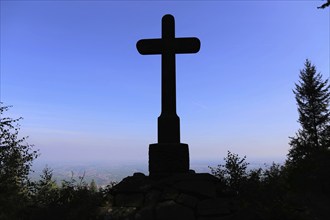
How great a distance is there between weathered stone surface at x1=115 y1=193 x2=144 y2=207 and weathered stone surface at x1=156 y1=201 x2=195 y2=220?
577 mm

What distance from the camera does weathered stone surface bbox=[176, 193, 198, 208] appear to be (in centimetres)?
556

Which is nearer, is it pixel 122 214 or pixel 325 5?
pixel 122 214

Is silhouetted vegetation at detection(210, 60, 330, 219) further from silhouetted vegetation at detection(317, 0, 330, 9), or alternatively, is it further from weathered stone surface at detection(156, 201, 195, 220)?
silhouetted vegetation at detection(317, 0, 330, 9)

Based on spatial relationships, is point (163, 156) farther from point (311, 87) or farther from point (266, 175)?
point (311, 87)

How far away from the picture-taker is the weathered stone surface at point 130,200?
5.89 metres

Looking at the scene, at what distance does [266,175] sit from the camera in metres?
7.16

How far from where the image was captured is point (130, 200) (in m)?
6.01

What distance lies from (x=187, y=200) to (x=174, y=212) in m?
0.36

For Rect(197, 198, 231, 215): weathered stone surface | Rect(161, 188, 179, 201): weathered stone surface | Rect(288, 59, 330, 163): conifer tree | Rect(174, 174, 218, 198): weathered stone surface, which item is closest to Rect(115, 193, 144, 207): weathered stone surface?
Rect(161, 188, 179, 201): weathered stone surface

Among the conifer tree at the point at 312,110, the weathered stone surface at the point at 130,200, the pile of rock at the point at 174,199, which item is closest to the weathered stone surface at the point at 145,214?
the pile of rock at the point at 174,199

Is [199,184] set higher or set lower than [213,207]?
higher

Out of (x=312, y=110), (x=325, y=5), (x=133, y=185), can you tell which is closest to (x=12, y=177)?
(x=133, y=185)

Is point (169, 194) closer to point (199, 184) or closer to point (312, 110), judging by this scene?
point (199, 184)

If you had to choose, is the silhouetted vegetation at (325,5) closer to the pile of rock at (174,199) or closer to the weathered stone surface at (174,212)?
the pile of rock at (174,199)
